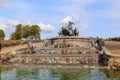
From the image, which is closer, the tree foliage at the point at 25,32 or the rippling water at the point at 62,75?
the rippling water at the point at 62,75

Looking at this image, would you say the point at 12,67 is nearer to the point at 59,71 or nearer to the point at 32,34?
the point at 59,71

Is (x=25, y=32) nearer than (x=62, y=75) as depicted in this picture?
No

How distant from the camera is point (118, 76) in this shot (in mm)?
26547

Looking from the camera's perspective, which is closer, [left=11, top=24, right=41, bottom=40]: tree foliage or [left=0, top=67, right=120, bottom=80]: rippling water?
[left=0, top=67, right=120, bottom=80]: rippling water

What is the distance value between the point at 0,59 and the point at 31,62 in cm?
338

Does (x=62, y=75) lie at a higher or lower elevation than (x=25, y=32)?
lower

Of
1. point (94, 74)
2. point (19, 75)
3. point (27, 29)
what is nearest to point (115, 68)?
point (94, 74)

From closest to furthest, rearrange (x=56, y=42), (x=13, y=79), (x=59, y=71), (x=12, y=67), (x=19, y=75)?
(x=13, y=79), (x=19, y=75), (x=59, y=71), (x=12, y=67), (x=56, y=42)

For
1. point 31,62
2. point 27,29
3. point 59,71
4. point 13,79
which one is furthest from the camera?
point 27,29

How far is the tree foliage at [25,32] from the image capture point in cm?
12406

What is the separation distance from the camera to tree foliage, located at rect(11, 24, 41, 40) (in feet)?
407

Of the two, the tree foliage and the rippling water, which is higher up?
the tree foliage

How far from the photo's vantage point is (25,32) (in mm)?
125188

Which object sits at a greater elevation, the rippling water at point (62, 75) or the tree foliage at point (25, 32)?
the tree foliage at point (25, 32)
